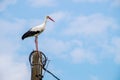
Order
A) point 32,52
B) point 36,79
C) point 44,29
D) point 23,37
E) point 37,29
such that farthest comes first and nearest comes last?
point 44,29, point 37,29, point 23,37, point 32,52, point 36,79

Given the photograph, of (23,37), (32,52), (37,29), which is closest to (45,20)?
(37,29)

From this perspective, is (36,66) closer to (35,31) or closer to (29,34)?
(29,34)

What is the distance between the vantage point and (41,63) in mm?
8398

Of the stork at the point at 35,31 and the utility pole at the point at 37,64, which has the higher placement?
the stork at the point at 35,31

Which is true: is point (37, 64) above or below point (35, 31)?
below

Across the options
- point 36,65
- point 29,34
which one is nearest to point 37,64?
point 36,65

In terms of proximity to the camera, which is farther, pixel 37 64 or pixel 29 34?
pixel 29 34

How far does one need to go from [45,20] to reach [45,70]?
9.74 meters

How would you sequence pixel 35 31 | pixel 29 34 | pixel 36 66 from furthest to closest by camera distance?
1. pixel 35 31
2. pixel 29 34
3. pixel 36 66

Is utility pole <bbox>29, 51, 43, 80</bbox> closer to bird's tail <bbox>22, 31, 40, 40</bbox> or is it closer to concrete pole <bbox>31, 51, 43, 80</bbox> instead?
concrete pole <bbox>31, 51, 43, 80</bbox>

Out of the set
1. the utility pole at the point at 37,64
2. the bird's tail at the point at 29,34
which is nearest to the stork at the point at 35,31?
the bird's tail at the point at 29,34

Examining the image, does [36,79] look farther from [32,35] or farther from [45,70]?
[32,35]

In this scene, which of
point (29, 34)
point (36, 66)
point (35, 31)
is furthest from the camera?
point (35, 31)

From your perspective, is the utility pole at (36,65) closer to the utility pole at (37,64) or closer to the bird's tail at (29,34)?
the utility pole at (37,64)
